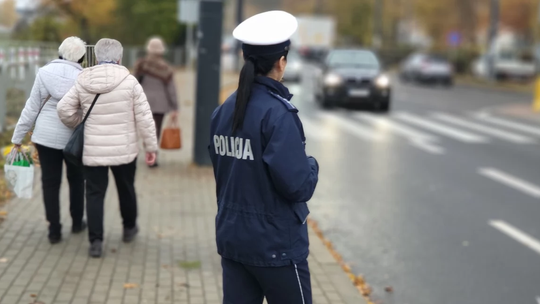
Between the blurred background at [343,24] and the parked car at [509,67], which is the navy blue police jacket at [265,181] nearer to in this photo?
the blurred background at [343,24]

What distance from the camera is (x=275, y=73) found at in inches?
129

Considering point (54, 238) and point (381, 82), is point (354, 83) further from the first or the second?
point (54, 238)

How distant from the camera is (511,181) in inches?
447

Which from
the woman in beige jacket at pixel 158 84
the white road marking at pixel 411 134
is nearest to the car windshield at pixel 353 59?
the white road marking at pixel 411 134

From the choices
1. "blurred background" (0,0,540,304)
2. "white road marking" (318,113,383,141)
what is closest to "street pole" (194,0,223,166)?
"blurred background" (0,0,540,304)

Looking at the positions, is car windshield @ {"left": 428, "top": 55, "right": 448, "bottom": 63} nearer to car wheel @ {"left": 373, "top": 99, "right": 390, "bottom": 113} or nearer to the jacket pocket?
car wheel @ {"left": 373, "top": 99, "right": 390, "bottom": 113}

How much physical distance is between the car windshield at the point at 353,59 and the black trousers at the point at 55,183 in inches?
690

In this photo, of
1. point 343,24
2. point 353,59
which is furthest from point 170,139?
point 343,24

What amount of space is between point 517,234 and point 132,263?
13.1ft

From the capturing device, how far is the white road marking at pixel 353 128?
16527 mm

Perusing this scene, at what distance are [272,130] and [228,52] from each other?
52.8m

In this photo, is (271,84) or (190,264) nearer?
(271,84)

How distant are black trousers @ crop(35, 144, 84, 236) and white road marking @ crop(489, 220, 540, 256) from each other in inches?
162

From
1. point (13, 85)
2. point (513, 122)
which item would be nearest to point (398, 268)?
point (13, 85)
